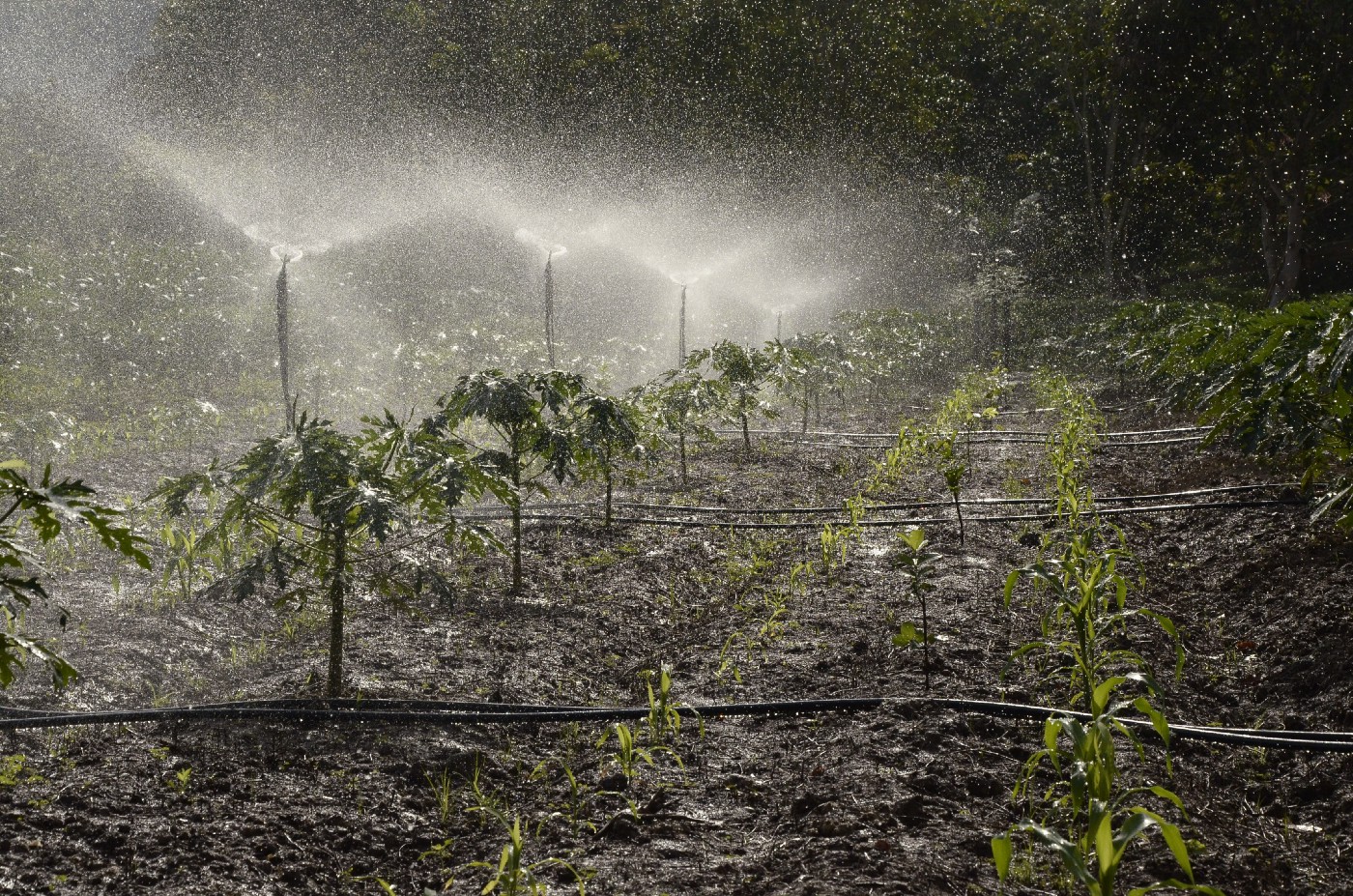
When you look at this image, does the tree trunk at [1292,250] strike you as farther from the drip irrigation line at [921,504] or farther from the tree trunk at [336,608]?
the tree trunk at [336,608]

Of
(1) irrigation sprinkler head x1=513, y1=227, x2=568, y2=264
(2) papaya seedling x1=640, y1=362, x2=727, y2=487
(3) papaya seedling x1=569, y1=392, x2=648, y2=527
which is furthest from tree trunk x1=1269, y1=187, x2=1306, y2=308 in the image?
(3) papaya seedling x1=569, y1=392, x2=648, y2=527

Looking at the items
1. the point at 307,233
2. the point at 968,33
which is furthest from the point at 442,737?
the point at 968,33

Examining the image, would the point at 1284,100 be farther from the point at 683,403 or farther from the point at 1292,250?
the point at 683,403

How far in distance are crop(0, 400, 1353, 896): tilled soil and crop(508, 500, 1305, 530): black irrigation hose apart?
0.12m

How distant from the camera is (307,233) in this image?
70.6 ft

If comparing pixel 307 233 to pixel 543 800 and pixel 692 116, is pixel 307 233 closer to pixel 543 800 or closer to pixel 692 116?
pixel 692 116

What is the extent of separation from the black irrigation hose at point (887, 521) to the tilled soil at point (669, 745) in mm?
121

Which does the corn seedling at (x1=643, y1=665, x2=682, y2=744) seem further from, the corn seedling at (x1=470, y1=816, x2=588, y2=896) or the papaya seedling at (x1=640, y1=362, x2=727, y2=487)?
the papaya seedling at (x1=640, y1=362, x2=727, y2=487)

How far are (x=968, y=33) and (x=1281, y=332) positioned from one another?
3227 cm

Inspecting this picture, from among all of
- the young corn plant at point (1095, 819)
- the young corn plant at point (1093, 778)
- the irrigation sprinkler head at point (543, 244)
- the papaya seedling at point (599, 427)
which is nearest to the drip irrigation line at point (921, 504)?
the papaya seedling at point (599, 427)

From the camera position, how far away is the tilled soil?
2.53 meters

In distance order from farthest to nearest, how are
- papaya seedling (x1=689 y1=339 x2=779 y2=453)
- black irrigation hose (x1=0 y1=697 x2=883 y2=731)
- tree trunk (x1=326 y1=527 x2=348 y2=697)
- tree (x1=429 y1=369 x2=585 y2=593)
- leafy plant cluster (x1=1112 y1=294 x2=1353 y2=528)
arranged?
papaya seedling (x1=689 y1=339 x2=779 y2=453) → tree (x1=429 y1=369 x2=585 y2=593) → leafy plant cluster (x1=1112 y1=294 x2=1353 y2=528) → tree trunk (x1=326 y1=527 x2=348 y2=697) → black irrigation hose (x1=0 y1=697 x2=883 y2=731)

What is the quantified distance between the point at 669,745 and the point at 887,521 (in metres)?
3.46

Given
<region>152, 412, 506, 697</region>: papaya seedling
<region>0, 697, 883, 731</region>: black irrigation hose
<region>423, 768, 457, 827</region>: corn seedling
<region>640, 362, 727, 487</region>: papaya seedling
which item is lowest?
<region>423, 768, 457, 827</region>: corn seedling
